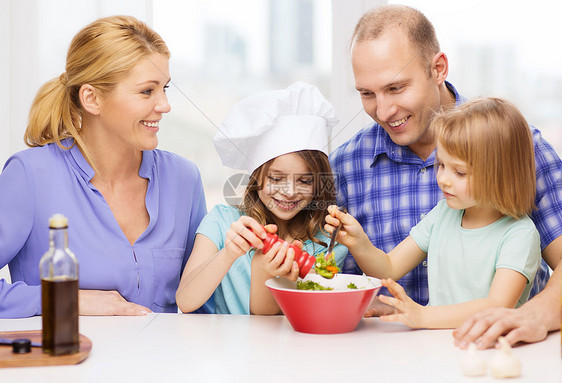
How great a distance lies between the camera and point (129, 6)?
1858mm

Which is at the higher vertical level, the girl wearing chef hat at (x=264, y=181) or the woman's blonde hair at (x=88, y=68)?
the woman's blonde hair at (x=88, y=68)

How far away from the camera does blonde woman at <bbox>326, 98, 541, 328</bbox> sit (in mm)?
1138

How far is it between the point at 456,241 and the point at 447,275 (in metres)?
0.08

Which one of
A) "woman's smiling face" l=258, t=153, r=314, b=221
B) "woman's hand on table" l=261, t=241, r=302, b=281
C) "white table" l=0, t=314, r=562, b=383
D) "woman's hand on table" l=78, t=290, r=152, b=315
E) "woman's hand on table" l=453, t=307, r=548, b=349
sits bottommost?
"woman's hand on table" l=78, t=290, r=152, b=315

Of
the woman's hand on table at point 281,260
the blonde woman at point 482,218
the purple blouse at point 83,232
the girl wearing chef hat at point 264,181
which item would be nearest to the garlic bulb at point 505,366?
the blonde woman at point 482,218

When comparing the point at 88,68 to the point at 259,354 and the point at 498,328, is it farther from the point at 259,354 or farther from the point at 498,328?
the point at 498,328

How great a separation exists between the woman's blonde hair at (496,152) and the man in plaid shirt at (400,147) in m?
0.21

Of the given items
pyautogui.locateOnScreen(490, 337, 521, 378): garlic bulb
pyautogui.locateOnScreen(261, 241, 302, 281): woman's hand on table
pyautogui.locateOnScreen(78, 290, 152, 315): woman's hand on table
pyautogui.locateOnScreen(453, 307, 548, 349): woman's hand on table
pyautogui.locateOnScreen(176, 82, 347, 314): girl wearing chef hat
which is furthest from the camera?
pyautogui.locateOnScreen(176, 82, 347, 314): girl wearing chef hat

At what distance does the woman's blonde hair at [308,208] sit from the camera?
1.46 m

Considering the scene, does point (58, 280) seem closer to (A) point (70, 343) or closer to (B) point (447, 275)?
(A) point (70, 343)

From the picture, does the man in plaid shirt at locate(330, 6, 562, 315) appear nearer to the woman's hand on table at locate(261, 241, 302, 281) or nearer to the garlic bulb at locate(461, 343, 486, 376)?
the woman's hand on table at locate(261, 241, 302, 281)

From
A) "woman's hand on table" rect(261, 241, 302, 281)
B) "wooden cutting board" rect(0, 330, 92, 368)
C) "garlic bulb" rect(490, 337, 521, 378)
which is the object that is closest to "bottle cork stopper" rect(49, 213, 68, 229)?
"wooden cutting board" rect(0, 330, 92, 368)

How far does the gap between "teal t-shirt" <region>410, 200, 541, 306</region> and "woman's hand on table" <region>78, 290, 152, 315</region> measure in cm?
65

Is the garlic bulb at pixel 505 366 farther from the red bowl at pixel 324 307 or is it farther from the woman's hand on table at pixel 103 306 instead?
the woman's hand on table at pixel 103 306
